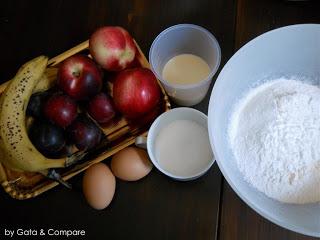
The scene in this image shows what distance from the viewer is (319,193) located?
0.61m

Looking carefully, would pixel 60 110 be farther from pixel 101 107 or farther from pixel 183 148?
pixel 183 148

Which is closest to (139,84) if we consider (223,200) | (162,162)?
(162,162)

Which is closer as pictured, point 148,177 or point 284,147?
point 284,147

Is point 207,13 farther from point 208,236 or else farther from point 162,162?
point 208,236

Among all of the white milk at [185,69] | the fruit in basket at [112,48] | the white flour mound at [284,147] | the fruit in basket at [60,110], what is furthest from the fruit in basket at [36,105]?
the white flour mound at [284,147]

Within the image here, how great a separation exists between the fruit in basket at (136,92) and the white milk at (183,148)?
2.3 inches

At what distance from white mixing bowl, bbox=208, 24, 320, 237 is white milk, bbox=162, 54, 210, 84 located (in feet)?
0.32

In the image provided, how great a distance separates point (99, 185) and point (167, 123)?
0.17 m

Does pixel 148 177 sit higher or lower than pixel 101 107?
lower

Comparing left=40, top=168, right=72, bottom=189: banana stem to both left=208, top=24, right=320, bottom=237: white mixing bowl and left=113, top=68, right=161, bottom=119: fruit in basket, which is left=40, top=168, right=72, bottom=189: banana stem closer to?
left=113, top=68, right=161, bottom=119: fruit in basket

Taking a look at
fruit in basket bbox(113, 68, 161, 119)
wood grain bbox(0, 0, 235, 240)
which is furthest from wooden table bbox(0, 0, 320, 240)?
fruit in basket bbox(113, 68, 161, 119)

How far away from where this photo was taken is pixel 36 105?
715 millimetres

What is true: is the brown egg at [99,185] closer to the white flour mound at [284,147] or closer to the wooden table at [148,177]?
the wooden table at [148,177]

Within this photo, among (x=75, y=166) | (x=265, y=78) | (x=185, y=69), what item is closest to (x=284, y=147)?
(x=265, y=78)
